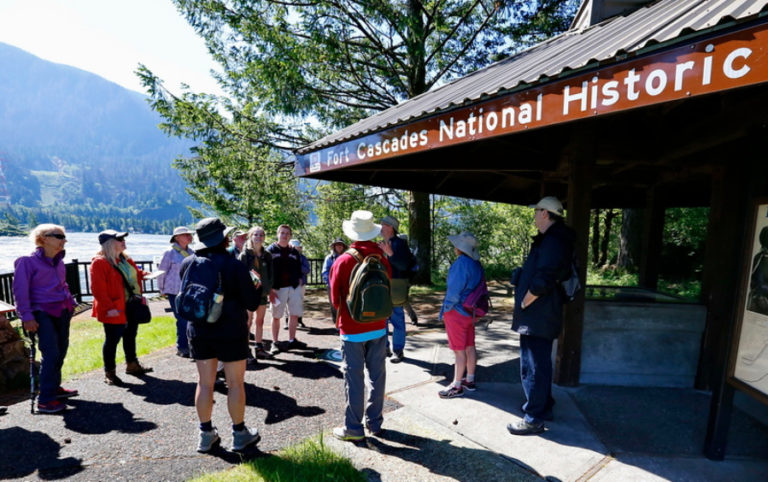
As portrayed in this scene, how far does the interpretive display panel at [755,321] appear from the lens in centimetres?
260

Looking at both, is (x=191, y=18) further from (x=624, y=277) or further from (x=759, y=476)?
(x=624, y=277)

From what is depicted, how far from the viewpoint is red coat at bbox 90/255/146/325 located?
447 cm

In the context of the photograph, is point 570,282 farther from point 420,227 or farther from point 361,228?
point 420,227

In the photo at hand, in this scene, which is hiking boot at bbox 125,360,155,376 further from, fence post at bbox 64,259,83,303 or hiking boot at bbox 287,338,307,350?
fence post at bbox 64,259,83,303

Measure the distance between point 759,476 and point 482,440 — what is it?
194 centimetres

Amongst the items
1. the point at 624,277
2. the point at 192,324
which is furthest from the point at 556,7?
the point at 192,324

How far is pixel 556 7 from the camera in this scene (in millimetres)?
10836

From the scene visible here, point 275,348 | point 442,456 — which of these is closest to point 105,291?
point 275,348

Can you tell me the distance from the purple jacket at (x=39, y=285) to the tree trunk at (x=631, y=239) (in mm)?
15534

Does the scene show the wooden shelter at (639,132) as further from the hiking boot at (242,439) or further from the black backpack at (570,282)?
the hiking boot at (242,439)

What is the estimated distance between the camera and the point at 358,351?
3.19 m

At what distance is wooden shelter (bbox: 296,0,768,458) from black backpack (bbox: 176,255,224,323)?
7.29 feet

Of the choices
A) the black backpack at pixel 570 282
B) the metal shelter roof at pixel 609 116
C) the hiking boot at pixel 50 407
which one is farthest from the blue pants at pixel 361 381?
the hiking boot at pixel 50 407

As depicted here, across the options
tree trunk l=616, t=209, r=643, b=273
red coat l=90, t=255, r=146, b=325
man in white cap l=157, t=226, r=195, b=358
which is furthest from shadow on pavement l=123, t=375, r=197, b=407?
tree trunk l=616, t=209, r=643, b=273
